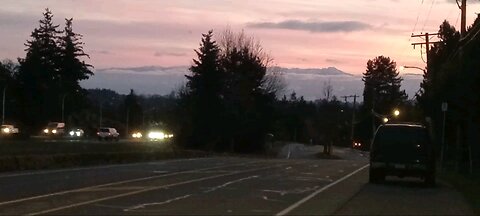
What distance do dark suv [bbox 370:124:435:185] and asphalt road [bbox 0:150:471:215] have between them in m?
0.58

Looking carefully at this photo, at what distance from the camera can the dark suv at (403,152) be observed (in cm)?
2822

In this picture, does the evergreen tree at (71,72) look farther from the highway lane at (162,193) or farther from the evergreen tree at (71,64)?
the highway lane at (162,193)

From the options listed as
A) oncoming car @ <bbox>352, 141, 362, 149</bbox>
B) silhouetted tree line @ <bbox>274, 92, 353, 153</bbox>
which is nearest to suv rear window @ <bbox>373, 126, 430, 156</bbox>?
silhouetted tree line @ <bbox>274, 92, 353, 153</bbox>

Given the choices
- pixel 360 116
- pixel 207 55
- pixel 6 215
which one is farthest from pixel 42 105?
pixel 6 215

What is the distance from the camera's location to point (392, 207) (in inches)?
785

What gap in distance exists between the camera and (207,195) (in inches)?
866

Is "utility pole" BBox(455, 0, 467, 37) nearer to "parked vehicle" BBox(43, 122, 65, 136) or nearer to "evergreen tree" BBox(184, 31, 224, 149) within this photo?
"evergreen tree" BBox(184, 31, 224, 149)

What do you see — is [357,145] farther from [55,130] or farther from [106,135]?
[106,135]

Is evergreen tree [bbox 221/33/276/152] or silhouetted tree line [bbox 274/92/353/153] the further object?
silhouetted tree line [bbox 274/92/353/153]

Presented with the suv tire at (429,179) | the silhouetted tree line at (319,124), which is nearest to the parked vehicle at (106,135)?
the silhouetted tree line at (319,124)

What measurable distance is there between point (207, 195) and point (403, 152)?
895cm

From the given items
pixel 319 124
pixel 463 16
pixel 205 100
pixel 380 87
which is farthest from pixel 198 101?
pixel 380 87

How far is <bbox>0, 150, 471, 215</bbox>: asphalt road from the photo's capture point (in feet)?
59.6

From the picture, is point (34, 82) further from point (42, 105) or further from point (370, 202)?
point (370, 202)
